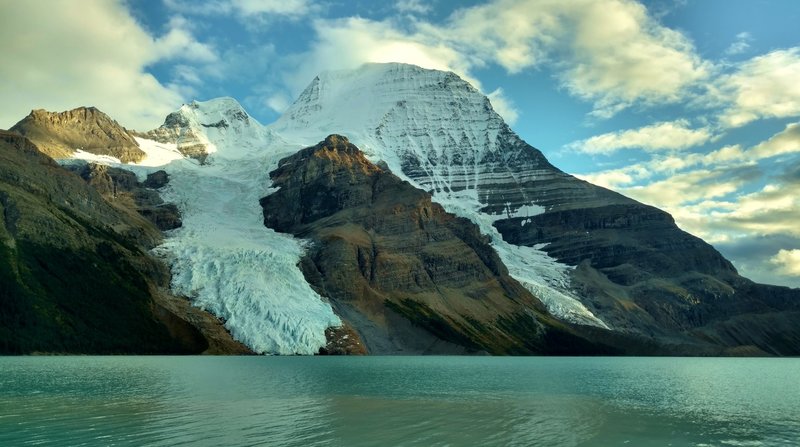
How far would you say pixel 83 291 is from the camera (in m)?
163

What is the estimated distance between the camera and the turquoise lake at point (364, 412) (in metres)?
43.0

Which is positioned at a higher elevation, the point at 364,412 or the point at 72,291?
the point at 72,291

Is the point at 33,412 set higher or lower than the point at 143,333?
lower

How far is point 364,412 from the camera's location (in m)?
55.4

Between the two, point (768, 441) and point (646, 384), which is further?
point (646, 384)

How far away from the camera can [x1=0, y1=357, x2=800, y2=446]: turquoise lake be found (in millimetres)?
43000

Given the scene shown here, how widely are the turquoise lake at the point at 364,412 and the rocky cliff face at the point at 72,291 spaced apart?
2296 inches

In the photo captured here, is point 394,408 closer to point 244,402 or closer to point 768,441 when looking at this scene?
point 244,402

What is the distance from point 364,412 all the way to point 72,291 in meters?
127

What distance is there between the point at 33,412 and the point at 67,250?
135805 mm

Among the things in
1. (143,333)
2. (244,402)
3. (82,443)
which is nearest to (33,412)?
(82,443)

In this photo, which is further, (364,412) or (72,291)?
(72,291)

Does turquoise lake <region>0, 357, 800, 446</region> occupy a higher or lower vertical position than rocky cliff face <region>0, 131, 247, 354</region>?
lower

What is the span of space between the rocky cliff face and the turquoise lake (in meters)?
58.3
